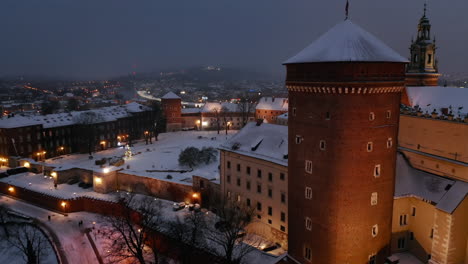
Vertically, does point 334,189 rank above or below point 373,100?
below

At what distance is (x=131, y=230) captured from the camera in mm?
36188

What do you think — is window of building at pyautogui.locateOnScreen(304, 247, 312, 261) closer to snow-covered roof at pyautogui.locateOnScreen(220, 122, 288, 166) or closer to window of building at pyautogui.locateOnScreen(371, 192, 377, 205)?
window of building at pyautogui.locateOnScreen(371, 192, 377, 205)

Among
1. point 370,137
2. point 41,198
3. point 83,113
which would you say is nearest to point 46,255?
point 41,198

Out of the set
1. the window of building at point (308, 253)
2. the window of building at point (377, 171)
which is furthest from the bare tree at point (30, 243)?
the window of building at point (377, 171)

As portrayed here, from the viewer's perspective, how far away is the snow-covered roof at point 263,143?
3906 cm

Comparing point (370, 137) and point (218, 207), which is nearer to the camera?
point (370, 137)

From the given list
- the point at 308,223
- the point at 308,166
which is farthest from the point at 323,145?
the point at 308,223

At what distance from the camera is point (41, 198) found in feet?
173

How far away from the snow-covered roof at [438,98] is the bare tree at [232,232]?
22845 millimetres

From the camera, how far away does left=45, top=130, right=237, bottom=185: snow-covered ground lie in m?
54.1

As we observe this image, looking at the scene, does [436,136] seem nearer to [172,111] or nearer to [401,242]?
[401,242]

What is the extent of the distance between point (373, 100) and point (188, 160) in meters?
42.2

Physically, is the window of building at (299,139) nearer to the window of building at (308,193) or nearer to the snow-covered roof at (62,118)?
the window of building at (308,193)

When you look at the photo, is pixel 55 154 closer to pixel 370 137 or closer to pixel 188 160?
pixel 188 160
